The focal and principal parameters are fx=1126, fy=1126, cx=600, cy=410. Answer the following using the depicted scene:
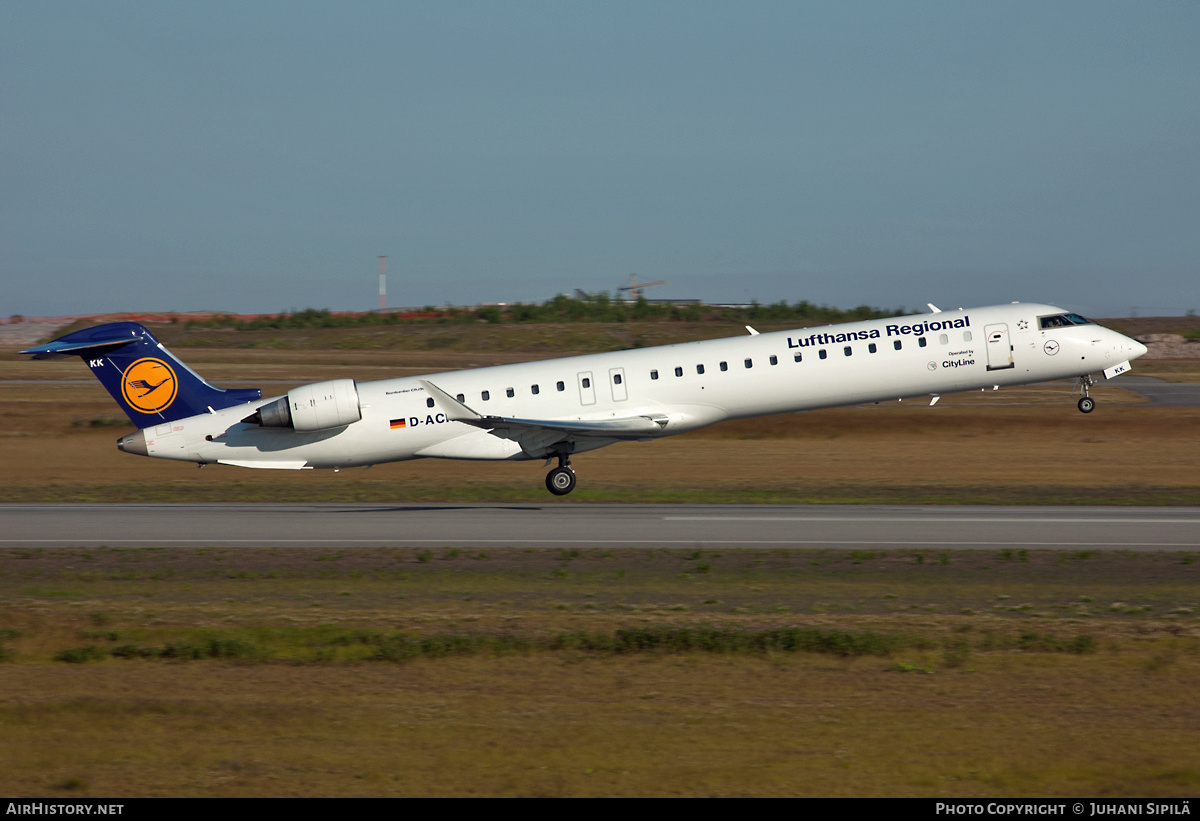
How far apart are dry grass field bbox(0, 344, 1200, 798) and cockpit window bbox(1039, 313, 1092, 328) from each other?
8.63 metres

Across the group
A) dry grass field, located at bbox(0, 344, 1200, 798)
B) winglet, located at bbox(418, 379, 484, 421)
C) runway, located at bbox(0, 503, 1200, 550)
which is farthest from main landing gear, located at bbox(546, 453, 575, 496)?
dry grass field, located at bbox(0, 344, 1200, 798)

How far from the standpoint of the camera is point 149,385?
28234mm

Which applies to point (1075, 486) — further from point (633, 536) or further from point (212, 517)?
point (212, 517)

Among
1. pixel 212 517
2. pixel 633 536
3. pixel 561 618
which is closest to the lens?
pixel 561 618

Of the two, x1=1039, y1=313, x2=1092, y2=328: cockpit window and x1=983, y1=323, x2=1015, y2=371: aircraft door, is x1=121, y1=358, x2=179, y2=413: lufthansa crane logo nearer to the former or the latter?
x1=983, y1=323, x2=1015, y2=371: aircraft door

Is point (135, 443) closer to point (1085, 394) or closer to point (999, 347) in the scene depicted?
point (999, 347)

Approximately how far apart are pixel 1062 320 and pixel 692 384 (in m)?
9.46

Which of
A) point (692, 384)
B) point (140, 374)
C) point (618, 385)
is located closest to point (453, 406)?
point (618, 385)

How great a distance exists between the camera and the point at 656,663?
1377cm

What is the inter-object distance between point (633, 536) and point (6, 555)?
1239cm

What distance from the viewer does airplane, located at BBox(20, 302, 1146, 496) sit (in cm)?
2764

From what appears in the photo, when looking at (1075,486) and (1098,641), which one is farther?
(1075,486)

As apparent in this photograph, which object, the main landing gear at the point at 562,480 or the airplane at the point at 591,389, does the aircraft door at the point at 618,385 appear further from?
the main landing gear at the point at 562,480
